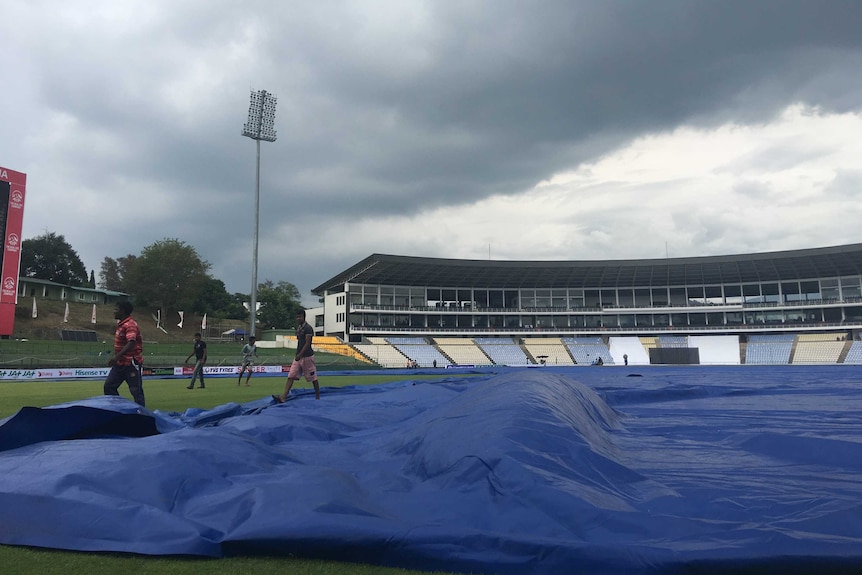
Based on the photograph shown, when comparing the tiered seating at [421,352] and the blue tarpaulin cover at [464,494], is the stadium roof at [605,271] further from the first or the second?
the blue tarpaulin cover at [464,494]

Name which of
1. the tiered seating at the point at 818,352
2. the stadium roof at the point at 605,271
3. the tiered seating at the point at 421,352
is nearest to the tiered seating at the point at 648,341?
the stadium roof at the point at 605,271

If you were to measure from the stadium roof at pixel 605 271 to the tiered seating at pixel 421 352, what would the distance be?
6583 millimetres

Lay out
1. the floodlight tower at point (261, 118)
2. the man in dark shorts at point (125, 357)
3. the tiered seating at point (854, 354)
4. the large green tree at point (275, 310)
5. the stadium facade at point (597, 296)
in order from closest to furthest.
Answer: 1. the man in dark shorts at point (125, 357)
2. the floodlight tower at point (261, 118)
3. the tiered seating at point (854, 354)
4. the stadium facade at point (597, 296)
5. the large green tree at point (275, 310)

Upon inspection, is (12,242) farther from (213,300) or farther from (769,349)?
(769,349)

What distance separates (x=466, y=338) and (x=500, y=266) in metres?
7.49

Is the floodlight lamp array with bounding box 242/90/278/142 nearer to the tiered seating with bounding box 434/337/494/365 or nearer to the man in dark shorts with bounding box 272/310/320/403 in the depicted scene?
the tiered seating with bounding box 434/337/494/365

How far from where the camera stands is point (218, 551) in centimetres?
231

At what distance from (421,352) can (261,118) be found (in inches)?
832

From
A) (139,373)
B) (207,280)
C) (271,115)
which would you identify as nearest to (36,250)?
(207,280)

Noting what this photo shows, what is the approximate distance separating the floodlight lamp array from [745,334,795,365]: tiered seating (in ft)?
127

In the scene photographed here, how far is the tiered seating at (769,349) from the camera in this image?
1591 inches

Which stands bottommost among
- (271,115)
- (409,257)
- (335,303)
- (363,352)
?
(363,352)

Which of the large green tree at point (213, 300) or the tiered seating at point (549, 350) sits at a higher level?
the large green tree at point (213, 300)

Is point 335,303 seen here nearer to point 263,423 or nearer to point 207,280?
point 207,280
